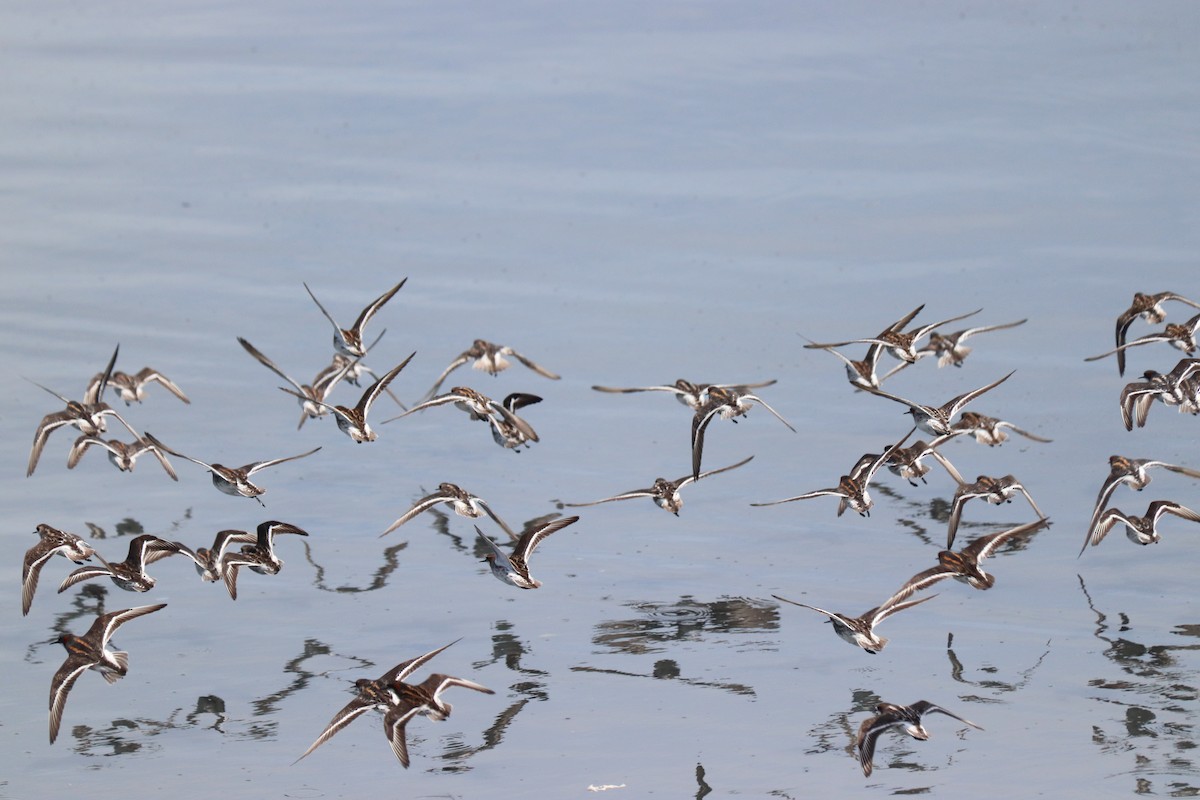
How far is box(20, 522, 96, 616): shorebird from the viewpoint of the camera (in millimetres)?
19797

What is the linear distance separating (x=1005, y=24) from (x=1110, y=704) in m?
37.0

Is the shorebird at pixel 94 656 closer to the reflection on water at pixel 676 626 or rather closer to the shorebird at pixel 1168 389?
the reflection on water at pixel 676 626

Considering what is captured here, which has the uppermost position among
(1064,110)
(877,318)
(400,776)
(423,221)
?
(1064,110)

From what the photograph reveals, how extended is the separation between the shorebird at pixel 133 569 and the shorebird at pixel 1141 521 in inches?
401

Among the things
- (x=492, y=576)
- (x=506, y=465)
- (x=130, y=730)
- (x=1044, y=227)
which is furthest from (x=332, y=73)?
(x=130, y=730)

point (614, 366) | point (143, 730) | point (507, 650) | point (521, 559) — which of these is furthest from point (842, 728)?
point (614, 366)

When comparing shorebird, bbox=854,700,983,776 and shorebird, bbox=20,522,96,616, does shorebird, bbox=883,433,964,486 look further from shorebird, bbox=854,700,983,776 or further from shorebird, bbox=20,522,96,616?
shorebird, bbox=20,522,96,616

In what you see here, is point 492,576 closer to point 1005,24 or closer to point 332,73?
point 332,73

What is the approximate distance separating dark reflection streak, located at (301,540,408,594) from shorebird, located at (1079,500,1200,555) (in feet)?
25.8

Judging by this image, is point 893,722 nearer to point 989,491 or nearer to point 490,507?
point 989,491

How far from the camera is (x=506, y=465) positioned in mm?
24844

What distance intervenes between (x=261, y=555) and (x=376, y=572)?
1.67 metres

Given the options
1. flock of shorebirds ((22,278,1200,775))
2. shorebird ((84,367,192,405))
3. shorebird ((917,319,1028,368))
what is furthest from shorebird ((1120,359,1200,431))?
shorebird ((84,367,192,405))

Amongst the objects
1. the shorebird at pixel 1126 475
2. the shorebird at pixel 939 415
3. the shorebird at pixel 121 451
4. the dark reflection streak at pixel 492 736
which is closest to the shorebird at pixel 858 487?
the shorebird at pixel 939 415
